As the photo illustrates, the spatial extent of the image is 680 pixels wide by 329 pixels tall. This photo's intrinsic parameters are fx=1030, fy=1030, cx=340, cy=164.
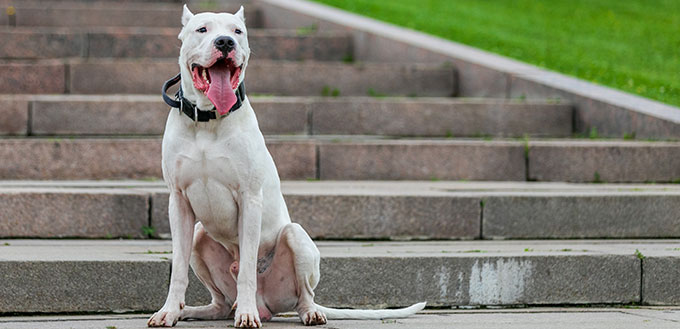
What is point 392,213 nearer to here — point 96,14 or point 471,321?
point 471,321

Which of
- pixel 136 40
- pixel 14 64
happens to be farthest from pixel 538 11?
pixel 14 64

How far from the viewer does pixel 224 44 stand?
418cm

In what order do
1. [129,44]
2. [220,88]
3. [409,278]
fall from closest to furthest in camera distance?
1. [220,88]
2. [409,278]
3. [129,44]

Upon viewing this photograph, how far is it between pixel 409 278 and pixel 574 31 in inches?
315

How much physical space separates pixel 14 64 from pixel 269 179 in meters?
5.03

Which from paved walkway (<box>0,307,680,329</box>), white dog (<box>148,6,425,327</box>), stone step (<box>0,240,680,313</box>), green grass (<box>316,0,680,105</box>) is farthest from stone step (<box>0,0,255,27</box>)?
white dog (<box>148,6,425,327</box>)

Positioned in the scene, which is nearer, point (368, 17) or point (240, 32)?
point (240, 32)

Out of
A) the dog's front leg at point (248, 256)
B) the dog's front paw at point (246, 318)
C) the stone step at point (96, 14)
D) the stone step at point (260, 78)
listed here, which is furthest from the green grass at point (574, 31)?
the dog's front paw at point (246, 318)

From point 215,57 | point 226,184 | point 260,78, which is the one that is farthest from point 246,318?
point 260,78

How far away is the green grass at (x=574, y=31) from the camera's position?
10000 mm

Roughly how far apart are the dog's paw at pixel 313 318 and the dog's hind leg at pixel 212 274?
359 mm

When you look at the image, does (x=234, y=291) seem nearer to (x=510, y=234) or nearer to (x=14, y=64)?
(x=510, y=234)

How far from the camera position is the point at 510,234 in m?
6.29

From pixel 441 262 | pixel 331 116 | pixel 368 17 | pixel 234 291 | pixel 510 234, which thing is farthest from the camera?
pixel 368 17
